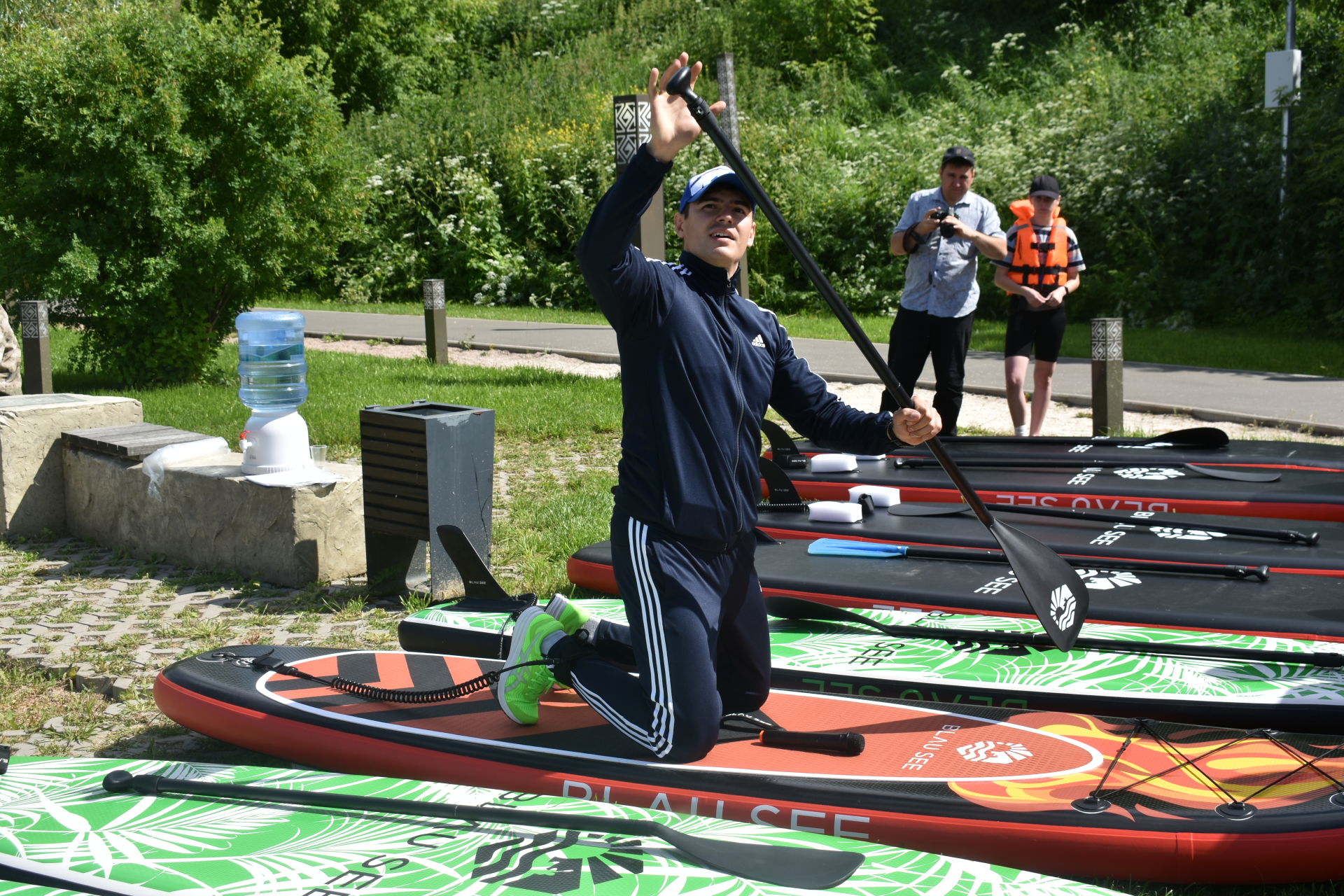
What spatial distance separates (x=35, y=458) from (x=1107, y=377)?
696 centimetres

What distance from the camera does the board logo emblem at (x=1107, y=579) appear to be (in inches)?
187

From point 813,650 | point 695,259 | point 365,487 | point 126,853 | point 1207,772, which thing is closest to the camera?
point 126,853

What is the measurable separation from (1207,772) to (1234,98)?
1686cm

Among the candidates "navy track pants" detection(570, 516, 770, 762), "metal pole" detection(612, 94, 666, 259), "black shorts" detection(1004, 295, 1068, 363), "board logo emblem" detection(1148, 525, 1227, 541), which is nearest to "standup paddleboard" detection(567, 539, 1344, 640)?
"board logo emblem" detection(1148, 525, 1227, 541)

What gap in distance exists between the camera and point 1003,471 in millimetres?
6871

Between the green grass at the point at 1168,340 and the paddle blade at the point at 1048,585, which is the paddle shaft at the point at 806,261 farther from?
the green grass at the point at 1168,340

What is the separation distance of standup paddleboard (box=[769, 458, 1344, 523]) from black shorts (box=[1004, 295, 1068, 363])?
1.71 meters

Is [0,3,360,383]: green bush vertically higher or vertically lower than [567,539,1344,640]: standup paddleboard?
higher

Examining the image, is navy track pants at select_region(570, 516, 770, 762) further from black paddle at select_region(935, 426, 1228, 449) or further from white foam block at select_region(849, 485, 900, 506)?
black paddle at select_region(935, 426, 1228, 449)

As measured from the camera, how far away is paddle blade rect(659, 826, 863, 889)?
251 centimetres

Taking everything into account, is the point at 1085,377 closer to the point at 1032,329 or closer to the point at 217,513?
the point at 1032,329

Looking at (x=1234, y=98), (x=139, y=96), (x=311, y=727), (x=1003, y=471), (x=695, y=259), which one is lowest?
(x=311, y=727)

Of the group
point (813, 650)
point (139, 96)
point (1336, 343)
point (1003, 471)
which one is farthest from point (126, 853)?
point (1336, 343)

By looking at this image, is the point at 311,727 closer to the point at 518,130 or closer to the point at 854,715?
the point at 854,715
